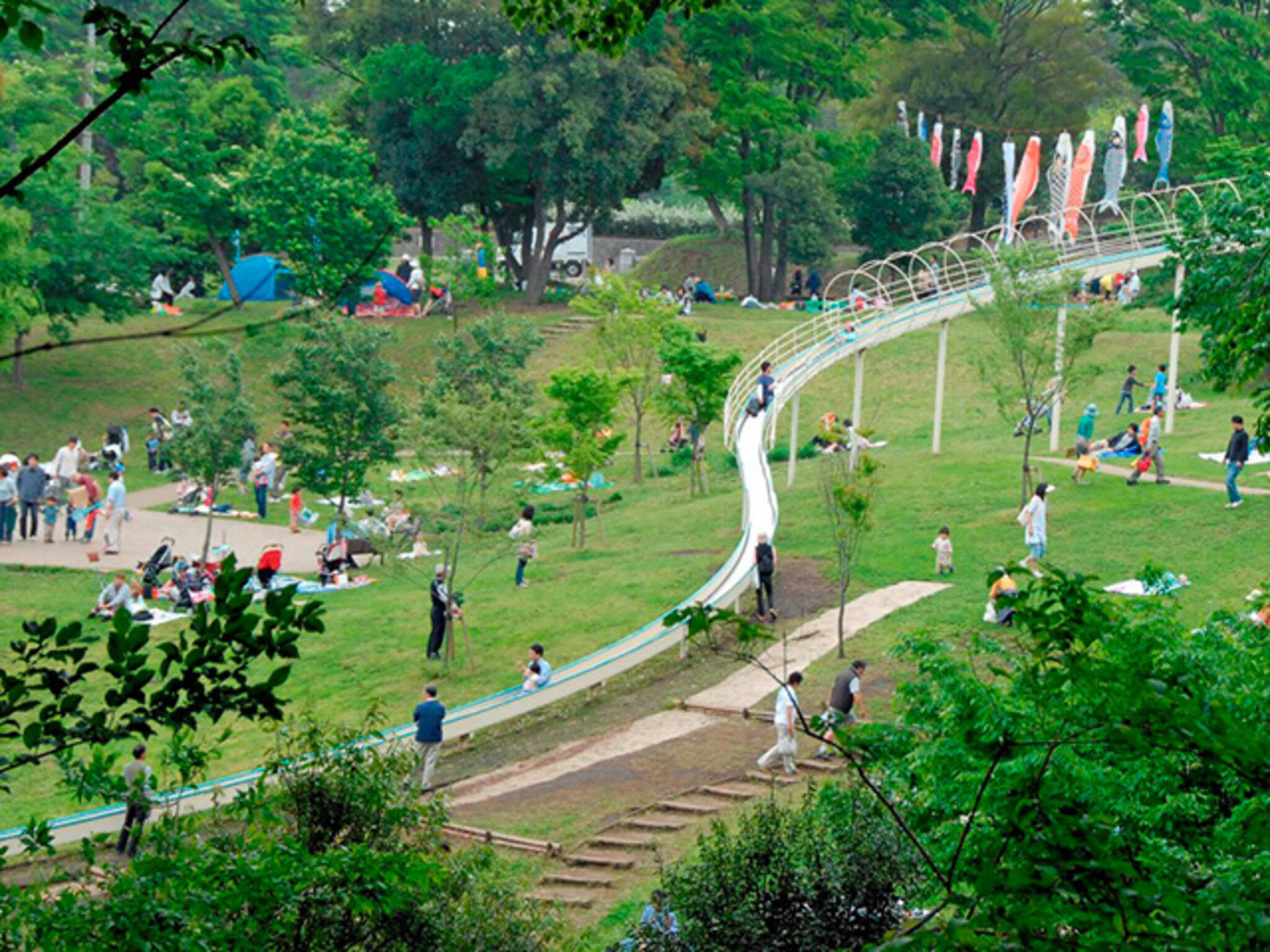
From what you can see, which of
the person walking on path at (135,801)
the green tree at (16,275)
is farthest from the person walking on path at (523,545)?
the green tree at (16,275)

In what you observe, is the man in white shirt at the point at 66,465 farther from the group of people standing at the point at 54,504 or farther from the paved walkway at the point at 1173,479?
the paved walkway at the point at 1173,479

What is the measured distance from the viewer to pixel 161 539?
98.7ft

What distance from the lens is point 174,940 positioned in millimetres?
7152

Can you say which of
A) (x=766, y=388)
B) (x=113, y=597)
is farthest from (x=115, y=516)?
(x=766, y=388)

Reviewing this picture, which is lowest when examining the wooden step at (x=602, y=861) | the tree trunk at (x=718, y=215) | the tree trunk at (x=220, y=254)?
the wooden step at (x=602, y=861)

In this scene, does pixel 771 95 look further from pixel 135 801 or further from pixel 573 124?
pixel 135 801

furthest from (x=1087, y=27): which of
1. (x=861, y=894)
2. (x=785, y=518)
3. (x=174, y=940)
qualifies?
(x=174, y=940)

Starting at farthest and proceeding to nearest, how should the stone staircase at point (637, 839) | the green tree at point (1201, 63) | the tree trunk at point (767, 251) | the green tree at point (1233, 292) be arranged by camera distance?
the tree trunk at point (767, 251), the green tree at point (1201, 63), the stone staircase at point (637, 839), the green tree at point (1233, 292)

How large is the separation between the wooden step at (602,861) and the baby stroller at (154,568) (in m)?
11.8

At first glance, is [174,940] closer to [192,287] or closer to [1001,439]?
[1001,439]

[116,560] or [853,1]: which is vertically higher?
[853,1]

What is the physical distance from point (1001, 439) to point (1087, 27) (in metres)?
26.1

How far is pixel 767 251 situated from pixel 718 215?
726 centimetres

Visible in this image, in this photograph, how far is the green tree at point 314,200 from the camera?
1711 inches
